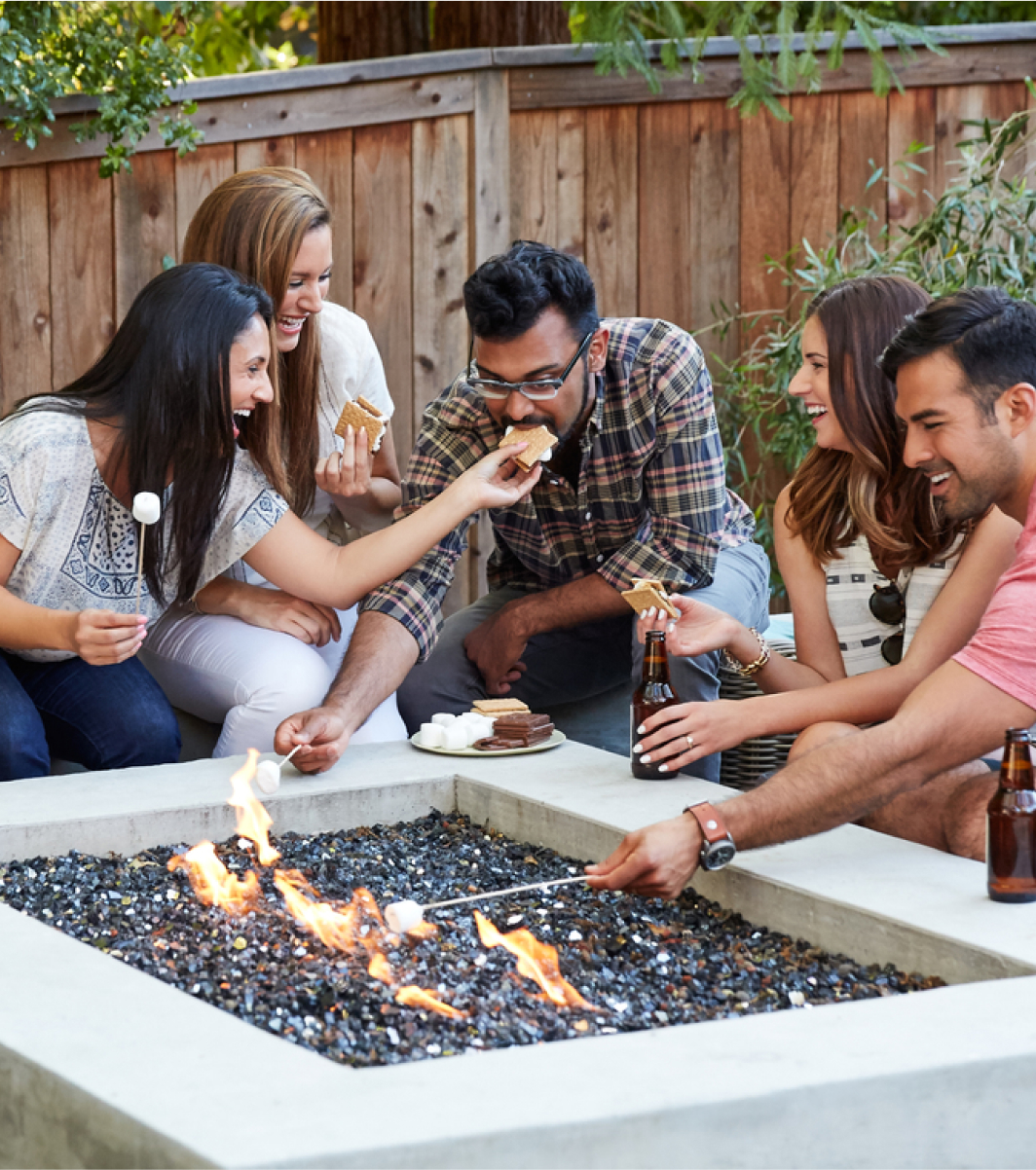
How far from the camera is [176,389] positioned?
3051mm

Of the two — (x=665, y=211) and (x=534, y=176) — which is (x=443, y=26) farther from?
(x=665, y=211)

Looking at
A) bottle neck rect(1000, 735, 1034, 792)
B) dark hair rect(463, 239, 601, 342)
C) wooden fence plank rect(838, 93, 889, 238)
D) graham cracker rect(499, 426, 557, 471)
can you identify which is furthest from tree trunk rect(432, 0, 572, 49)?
bottle neck rect(1000, 735, 1034, 792)

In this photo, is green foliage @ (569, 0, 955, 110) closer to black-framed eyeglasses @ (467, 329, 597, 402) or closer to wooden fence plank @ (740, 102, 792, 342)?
wooden fence plank @ (740, 102, 792, 342)

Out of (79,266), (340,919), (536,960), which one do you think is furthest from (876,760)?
(79,266)

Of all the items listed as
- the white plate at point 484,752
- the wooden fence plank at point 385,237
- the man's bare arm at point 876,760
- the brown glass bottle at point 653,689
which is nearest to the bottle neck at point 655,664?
the brown glass bottle at point 653,689

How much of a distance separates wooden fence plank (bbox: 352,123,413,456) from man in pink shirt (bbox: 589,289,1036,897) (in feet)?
8.39

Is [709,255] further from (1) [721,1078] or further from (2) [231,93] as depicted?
(1) [721,1078]

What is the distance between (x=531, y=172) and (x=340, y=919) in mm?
3419

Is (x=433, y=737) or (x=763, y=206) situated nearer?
(x=433, y=737)

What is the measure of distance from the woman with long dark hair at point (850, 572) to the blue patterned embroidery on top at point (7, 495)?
1.33 metres

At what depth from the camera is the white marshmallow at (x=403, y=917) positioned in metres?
2.07

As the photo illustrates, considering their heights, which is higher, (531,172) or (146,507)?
(531,172)

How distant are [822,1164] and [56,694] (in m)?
2.22

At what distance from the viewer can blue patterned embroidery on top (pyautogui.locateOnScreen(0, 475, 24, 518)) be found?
3020mm
